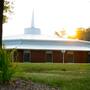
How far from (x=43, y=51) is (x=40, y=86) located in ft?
146

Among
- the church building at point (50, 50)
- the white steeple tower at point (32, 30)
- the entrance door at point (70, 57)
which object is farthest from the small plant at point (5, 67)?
the white steeple tower at point (32, 30)

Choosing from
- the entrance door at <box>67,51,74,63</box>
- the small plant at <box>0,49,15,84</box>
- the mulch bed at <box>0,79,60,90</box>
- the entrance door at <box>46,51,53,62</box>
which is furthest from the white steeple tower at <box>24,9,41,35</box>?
the small plant at <box>0,49,15,84</box>

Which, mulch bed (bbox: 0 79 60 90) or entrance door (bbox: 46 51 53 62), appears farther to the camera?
entrance door (bbox: 46 51 53 62)

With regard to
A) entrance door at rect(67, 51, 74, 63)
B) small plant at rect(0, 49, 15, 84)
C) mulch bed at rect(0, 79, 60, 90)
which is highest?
small plant at rect(0, 49, 15, 84)

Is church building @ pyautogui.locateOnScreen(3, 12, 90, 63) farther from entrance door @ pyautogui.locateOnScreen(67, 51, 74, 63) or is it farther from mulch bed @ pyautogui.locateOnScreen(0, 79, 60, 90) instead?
mulch bed @ pyautogui.locateOnScreen(0, 79, 60, 90)

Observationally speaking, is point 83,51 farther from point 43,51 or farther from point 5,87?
point 5,87

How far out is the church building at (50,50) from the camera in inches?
2322

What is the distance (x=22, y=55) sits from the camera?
192 ft

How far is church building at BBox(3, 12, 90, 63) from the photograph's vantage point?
193 ft

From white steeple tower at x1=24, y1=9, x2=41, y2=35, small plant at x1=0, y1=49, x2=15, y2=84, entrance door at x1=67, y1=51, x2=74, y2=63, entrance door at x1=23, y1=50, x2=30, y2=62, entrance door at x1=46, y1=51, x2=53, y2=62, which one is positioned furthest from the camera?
white steeple tower at x1=24, y1=9, x2=41, y2=35

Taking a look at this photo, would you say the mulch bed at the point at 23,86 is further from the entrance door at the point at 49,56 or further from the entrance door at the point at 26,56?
the entrance door at the point at 49,56

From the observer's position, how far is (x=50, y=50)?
5984 cm

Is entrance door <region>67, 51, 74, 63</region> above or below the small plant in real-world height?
below

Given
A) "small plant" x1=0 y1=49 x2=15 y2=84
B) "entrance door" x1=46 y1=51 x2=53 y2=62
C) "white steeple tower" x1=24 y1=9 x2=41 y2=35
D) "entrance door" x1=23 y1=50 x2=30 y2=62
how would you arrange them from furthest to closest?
"white steeple tower" x1=24 y1=9 x2=41 y2=35
"entrance door" x1=46 y1=51 x2=53 y2=62
"entrance door" x1=23 y1=50 x2=30 y2=62
"small plant" x1=0 y1=49 x2=15 y2=84
